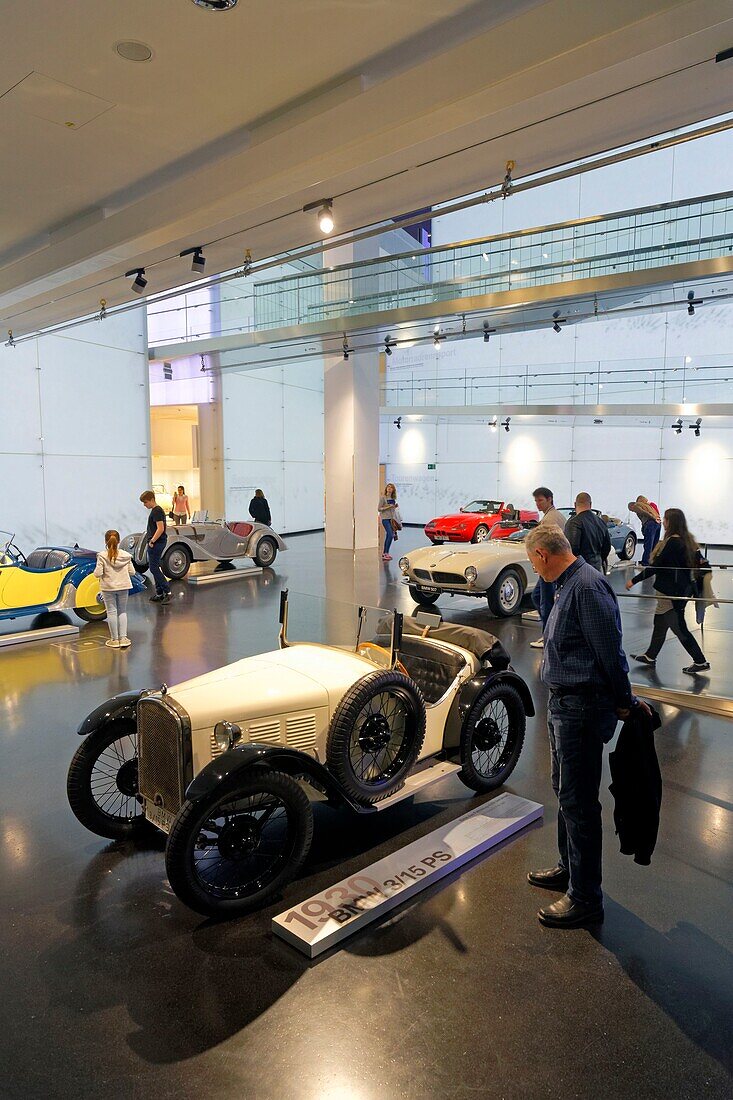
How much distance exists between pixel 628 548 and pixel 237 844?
49.4 feet

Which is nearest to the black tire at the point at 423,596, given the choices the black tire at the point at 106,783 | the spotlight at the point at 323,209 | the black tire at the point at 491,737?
the spotlight at the point at 323,209

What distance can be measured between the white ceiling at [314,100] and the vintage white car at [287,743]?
10.8ft

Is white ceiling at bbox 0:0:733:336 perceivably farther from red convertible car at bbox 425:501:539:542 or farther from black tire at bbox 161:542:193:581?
red convertible car at bbox 425:501:539:542

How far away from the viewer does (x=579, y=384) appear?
19906 millimetres

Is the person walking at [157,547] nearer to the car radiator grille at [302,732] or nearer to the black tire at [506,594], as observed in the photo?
the black tire at [506,594]

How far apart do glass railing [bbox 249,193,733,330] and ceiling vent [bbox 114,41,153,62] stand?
661cm

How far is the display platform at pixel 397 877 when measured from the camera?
9.61ft

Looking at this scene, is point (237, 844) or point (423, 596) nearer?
point (237, 844)

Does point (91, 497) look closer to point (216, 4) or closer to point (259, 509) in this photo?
point (259, 509)

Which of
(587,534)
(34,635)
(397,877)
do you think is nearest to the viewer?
(397,877)

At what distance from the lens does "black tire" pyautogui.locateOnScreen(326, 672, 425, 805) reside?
3.46 meters

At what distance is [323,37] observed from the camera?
3.93 m

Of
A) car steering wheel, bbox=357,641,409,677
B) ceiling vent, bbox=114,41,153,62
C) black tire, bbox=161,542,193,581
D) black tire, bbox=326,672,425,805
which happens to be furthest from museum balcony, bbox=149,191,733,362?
black tire, bbox=326,672,425,805

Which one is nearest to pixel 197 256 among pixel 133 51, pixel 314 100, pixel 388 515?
pixel 314 100
